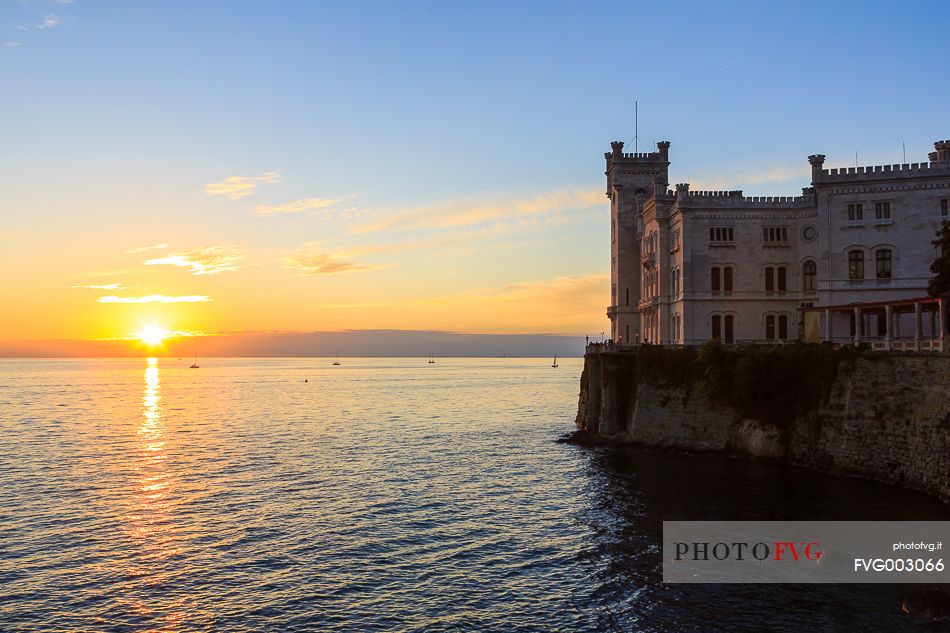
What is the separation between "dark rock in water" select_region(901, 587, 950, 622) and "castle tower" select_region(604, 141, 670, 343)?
178 feet

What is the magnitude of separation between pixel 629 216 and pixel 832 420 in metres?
36.9

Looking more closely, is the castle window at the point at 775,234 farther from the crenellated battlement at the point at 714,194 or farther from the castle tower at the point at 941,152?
the castle tower at the point at 941,152

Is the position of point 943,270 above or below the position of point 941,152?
below

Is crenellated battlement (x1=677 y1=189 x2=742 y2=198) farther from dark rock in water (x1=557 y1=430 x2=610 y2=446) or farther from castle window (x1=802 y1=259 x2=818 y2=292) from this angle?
dark rock in water (x1=557 y1=430 x2=610 y2=446)

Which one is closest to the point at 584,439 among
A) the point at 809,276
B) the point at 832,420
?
the point at 832,420

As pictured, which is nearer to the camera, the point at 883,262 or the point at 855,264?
the point at 883,262

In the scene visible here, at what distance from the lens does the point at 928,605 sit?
2489cm

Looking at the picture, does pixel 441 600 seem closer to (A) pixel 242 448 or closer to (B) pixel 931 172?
(A) pixel 242 448

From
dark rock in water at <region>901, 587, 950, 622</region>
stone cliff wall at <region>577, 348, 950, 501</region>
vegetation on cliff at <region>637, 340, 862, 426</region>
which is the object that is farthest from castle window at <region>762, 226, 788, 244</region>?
dark rock in water at <region>901, 587, 950, 622</region>

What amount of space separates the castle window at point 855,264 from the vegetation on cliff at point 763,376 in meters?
14.1

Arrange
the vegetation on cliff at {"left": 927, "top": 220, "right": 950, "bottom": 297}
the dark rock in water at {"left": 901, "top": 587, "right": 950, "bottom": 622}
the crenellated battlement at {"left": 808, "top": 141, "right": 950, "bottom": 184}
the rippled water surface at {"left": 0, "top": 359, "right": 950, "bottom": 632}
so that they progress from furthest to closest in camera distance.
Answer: the crenellated battlement at {"left": 808, "top": 141, "right": 950, "bottom": 184} < the vegetation on cliff at {"left": 927, "top": 220, "right": 950, "bottom": 297} < the rippled water surface at {"left": 0, "top": 359, "right": 950, "bottom": 632} < the dark rock in water at {"left": 901, "top": 587, "right": 950, "bottom": 622}

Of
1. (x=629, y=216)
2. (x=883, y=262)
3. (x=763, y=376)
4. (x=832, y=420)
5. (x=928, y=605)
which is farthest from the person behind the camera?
(x=629, y=216)

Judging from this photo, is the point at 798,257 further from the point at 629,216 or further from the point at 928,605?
the point at 928,605

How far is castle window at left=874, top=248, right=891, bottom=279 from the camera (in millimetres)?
62000
